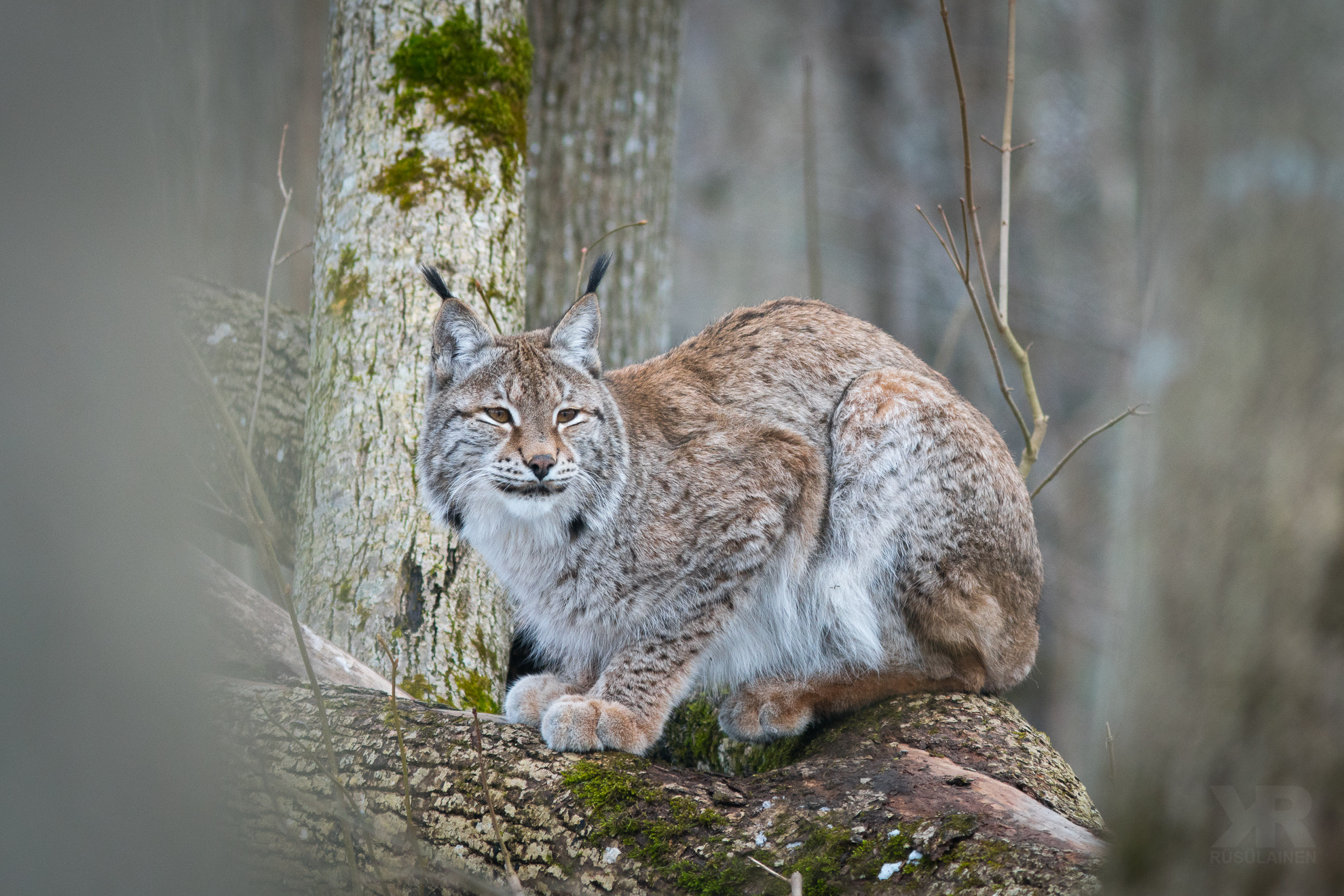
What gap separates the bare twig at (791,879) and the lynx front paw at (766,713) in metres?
1.13

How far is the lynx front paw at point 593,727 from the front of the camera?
3.15 meters

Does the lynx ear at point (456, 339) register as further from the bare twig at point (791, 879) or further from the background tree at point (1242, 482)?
the background tree at point (1242, 482)

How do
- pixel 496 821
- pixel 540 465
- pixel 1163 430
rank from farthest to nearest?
pixel 540 465 → pixel 496 821 → pixel 1163 430

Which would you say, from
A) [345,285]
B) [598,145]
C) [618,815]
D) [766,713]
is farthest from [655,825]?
[598,145]

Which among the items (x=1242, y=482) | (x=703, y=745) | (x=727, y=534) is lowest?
(x=703, y=745)

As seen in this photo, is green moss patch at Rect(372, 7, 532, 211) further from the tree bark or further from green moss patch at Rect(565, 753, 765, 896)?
green moss patch at Rect(565, 753, 765, 896)

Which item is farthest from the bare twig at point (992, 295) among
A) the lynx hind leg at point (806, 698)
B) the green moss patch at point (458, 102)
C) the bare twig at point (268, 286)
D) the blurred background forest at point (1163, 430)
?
the bare twig at point (268, 286)

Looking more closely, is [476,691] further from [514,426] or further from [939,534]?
[939,534]

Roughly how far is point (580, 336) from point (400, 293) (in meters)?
→ 1.01

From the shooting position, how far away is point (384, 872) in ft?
8.24

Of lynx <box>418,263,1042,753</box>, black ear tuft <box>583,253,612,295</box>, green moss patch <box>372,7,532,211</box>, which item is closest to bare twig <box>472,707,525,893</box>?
lynx <box>418,263,1042,753</box>

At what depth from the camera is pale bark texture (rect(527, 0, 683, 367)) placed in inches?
241
